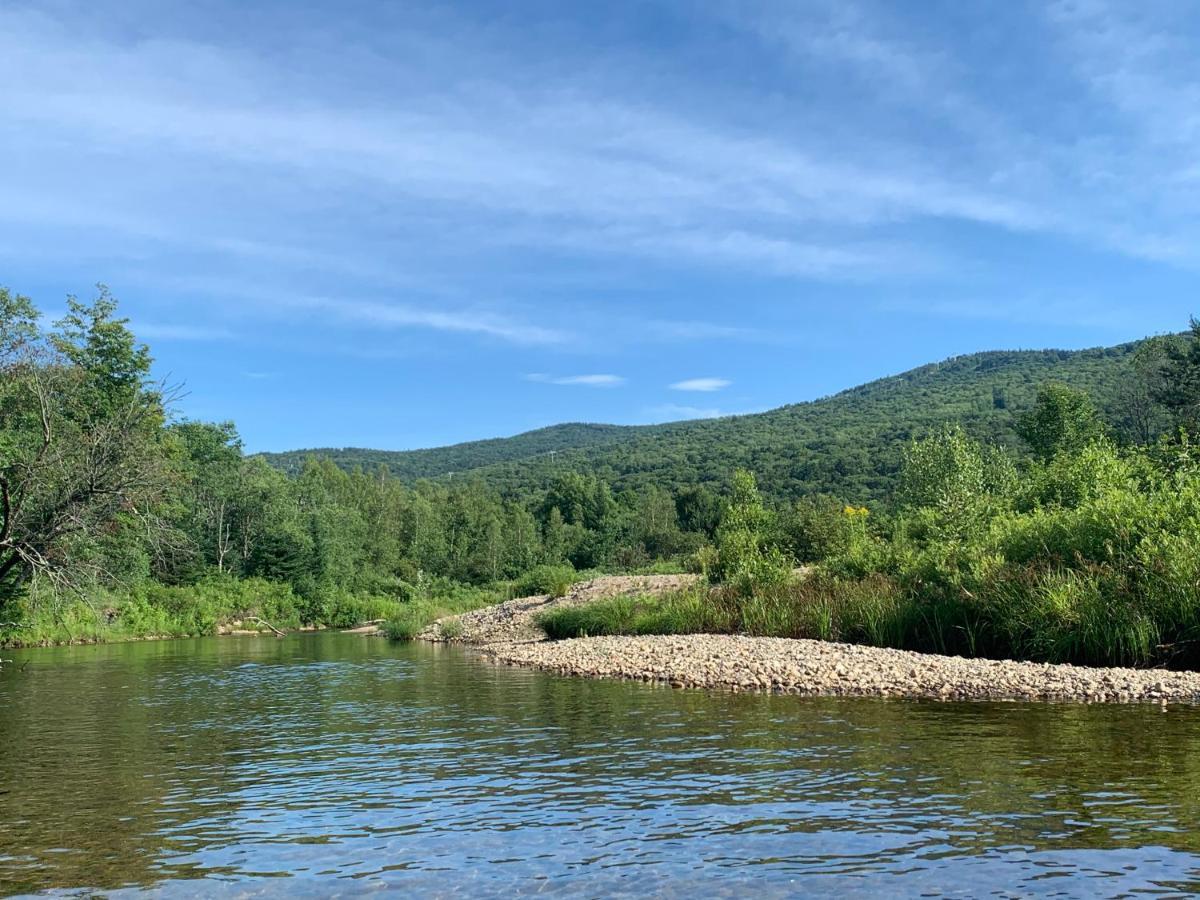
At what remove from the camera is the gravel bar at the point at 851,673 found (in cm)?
1722

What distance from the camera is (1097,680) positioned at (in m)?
17.5

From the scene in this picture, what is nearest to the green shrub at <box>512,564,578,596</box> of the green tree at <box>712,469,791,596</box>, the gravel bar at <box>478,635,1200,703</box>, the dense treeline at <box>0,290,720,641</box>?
the dense treeline at <box>0,290,720,641</box>

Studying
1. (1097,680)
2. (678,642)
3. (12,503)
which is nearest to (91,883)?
(1097,680)

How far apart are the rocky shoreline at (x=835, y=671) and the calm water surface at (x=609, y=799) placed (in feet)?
4.81

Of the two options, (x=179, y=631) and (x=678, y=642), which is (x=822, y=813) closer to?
(x=678, y=642)

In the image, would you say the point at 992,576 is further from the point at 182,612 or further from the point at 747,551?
the point at 182,612

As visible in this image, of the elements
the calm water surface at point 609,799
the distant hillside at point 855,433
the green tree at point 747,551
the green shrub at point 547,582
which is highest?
the distant hillside at point 855,433

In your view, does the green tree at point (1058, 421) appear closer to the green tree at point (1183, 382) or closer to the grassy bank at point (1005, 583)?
the green tree at point (1183, 382)

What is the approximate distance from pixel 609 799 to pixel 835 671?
35.3 ft

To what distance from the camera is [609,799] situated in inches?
425

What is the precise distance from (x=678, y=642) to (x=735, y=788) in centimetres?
1685

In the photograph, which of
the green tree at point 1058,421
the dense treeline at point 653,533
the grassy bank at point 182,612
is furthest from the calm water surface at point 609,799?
the green tree at point 1058,421

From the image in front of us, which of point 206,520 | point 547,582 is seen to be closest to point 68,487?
point 547,582

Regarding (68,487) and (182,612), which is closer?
(68,487)
